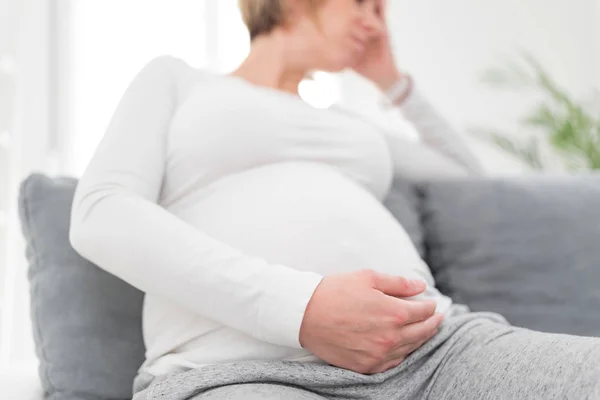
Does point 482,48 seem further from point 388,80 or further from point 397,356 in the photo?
point 397,356

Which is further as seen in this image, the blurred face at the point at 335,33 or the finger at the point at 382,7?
the finger at the point at 382,7

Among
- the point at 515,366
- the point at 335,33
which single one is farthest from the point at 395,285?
the point at 335,33

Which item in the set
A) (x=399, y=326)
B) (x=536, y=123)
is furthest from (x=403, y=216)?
(x=536, y=123)

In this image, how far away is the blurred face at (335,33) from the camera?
3.71 feet

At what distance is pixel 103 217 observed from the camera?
759 millimetres

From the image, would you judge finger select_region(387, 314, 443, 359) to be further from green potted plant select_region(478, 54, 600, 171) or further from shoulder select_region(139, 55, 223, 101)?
green potted plant select_region(478, 54, 600, 171)

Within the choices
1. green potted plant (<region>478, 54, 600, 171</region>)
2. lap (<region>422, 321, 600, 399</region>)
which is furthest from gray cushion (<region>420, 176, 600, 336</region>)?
green potted plant (<region>478, 54, 600, 171</region>)

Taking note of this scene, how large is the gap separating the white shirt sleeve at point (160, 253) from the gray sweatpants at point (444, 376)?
0.16ft

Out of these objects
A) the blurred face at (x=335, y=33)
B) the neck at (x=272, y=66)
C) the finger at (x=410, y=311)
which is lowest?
the finger at (x=410, y=311)

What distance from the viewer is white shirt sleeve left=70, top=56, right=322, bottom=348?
2.28 feet

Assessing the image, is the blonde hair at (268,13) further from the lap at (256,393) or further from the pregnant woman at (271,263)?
the lap at (256,393)

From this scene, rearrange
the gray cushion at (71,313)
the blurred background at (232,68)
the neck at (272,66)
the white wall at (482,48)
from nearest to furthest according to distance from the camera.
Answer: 1. the gray cushion at (71,313)
2. the neck at (272,66)
3. the blurred background at (232,68)
4. the white wall at (482,48)

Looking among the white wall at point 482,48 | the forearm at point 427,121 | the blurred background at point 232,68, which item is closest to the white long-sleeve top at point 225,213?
the forearm at point 427,121

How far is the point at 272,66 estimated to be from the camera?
43.7 inches
